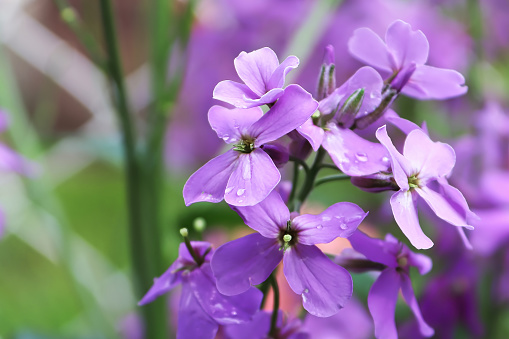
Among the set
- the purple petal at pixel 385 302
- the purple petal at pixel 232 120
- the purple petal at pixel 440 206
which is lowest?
the purple petal at pixel 385 302

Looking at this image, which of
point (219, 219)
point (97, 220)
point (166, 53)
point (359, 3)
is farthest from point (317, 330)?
point (97, 220)

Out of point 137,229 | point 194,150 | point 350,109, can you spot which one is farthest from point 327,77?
point 194,150

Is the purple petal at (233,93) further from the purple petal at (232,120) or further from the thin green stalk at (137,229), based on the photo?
the thin green stalk at (137,229)

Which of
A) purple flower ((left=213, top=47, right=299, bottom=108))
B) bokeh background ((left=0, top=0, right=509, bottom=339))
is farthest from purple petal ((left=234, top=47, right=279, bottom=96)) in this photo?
bokeh background ((left=0, top=0, right=509, bottom=339))

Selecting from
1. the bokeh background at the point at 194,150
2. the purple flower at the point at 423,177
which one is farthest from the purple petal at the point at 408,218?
the bokeh background at the point at 194,150

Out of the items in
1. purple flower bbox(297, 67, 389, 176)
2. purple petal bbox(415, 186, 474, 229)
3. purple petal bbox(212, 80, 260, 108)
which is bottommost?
purple petal bbox(415, 186, 474, 229)

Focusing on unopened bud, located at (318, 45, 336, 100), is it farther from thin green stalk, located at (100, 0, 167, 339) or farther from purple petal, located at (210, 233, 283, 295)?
thin green stalk, located at (100, 0, 167, 339)

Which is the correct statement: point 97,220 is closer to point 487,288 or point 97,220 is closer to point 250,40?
point 250,40
